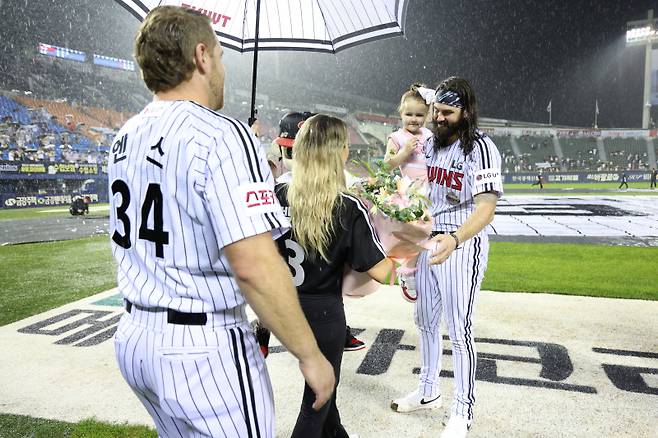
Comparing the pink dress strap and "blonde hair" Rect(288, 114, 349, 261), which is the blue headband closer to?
the pink dress strap

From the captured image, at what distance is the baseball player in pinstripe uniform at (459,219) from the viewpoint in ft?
8.96

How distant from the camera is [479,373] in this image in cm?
369

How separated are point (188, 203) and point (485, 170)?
1965 mm

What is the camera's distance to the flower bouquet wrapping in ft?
7.35

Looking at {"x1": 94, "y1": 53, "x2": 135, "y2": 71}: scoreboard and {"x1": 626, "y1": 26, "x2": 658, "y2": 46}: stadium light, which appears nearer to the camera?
{"x1": 94, "y1": 53, "x2": 135, "y2": 71}: scoreboard

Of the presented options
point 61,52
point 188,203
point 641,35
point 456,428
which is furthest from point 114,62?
point 641,35

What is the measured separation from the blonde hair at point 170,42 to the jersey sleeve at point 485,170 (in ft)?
6.08

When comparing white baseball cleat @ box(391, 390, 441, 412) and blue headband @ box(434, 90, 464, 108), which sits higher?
blue headband @ box(434, 90, 464, 108)

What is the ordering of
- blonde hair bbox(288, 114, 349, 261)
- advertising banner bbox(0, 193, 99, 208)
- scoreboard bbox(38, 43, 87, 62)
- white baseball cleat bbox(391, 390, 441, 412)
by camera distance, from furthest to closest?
scoreboard bbox(38, 43, 87, 62) → advertising banner bbox(0, 193, 99, 208) → white baseball cleat bbox(391, 390, 441, 412) → blonde hair bbox(288, 114, 349, 261)

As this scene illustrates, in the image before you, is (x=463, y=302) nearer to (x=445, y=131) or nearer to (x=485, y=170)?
(x=485, y=170)

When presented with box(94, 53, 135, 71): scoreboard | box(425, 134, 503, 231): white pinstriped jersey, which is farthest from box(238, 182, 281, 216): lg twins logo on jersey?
box(94, 53, 135, 71): scoreboard

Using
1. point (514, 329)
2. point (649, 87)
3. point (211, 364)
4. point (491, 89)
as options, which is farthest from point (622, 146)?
point (211, 364)

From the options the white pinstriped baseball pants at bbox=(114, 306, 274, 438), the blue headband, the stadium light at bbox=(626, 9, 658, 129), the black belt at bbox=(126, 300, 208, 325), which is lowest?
the white pinstriped baseball pants at bbox=(114, 306, 274, 438)

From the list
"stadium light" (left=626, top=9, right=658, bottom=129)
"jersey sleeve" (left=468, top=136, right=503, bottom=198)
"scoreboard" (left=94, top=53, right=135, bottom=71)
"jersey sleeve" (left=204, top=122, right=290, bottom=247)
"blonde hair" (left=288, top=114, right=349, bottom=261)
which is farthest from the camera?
"stadium light" (left=626, top=9, right=658, bottom=129)
